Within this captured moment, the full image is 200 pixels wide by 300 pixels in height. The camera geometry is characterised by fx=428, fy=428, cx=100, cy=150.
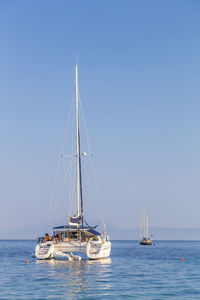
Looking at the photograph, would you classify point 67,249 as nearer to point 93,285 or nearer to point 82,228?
point 82,228

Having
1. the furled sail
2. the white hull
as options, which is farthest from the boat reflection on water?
the furled sail

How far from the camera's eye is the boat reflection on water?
24.9 m

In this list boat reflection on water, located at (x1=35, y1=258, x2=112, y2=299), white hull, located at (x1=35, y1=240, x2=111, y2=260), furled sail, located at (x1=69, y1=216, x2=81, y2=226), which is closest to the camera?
boat reflection on water, located at (x1=35, y1=258, x2=112, y2=299)

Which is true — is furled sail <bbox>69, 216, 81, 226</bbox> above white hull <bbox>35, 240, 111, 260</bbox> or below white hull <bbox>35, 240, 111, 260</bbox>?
above

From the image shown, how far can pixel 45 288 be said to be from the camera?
25.7 meters

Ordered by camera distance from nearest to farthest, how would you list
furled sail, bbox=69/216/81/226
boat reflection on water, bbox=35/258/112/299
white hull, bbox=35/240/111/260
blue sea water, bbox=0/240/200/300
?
blue sea water, bbox=0/240/200/300 → boat reflection on water, bbox=35/258/112/299 → white hull, bbox=35/240/111/260 → furled sail, bbox=69/216/81/226

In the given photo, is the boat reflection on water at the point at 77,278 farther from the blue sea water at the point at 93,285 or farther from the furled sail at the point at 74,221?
the furled sail at the point at 74,221

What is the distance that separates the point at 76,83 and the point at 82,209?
15.9m

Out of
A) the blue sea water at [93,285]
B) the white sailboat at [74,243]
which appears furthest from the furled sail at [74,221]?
the blue sea water at [93,285]

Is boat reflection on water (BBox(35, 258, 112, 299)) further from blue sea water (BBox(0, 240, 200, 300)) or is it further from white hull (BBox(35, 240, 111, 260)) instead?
white hull (BBox(35, 240, 111, 260))

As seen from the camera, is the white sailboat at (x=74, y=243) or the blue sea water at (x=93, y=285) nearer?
the blue sea water at (x=93, y=285)

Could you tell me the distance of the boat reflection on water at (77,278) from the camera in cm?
2491

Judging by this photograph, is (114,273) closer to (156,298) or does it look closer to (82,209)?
(156,298)

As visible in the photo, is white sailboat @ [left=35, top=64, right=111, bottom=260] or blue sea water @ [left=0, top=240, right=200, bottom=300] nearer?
blue sea water @ [left=0, top=240, right=200, bottom=300]
